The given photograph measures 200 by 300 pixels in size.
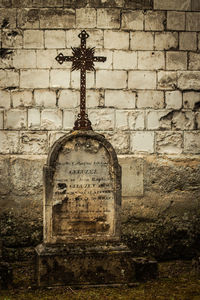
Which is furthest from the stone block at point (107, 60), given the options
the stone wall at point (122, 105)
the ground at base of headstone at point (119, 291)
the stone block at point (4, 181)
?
the ground at base of headstone at point (119, 291)

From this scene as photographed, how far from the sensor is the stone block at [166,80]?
5.01 meters

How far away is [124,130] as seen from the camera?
4969 millimetres

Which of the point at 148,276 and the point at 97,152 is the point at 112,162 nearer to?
the point at 97,152

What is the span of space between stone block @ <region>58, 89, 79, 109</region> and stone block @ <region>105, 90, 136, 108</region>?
16.3 inches

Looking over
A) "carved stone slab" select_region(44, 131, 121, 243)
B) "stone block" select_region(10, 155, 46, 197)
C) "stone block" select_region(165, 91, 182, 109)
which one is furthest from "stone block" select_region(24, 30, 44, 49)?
"stone block" select_region(165, 91, 182, 109)

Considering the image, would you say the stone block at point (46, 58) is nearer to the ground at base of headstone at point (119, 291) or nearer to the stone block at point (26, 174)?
the stone block at point (26, 174)

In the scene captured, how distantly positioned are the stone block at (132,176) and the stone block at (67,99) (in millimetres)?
924

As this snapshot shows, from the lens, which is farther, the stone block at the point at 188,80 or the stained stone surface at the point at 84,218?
the stone block at the point at 188,80

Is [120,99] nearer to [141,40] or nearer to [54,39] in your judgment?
[141,40]

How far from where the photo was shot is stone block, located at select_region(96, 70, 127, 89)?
4941 mm

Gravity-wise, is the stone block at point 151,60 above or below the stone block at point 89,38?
below

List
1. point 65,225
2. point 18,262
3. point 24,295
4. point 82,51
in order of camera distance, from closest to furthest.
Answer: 1. point 24,295
2. point 65,225
3. point 82,51
4. point 18,262

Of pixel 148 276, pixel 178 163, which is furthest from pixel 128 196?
pixel 148 276

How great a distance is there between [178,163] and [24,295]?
8.14 ft
